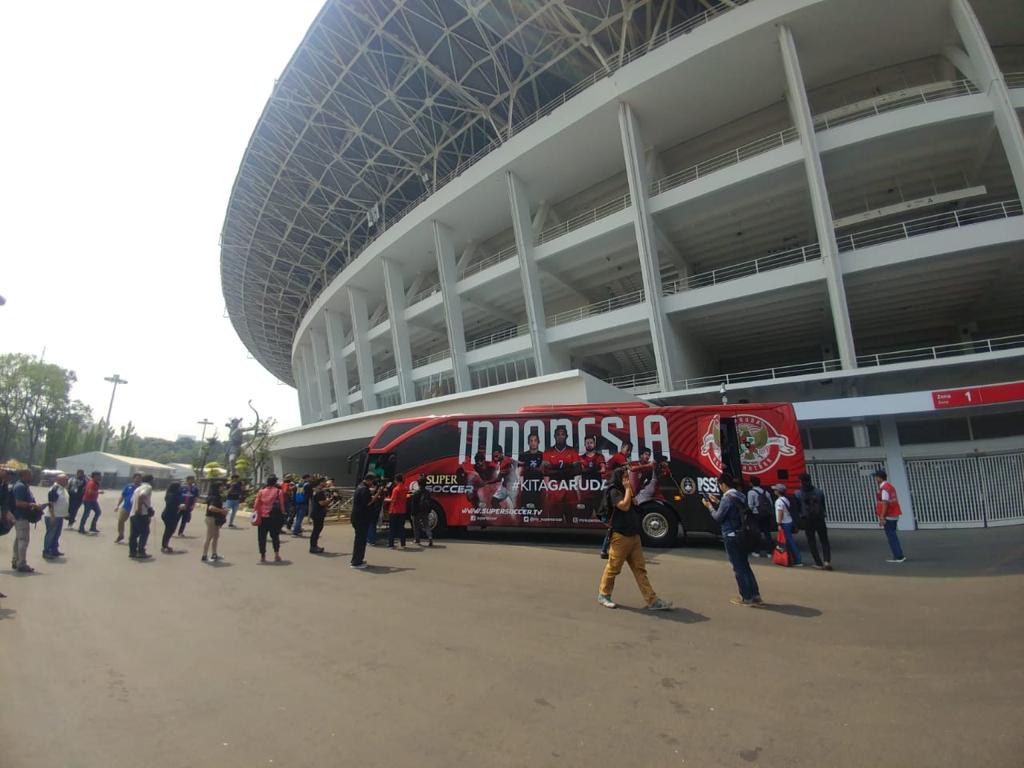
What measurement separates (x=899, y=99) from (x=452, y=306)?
19.6 m

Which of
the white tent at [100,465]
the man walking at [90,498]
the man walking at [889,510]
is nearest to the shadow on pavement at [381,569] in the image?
the man walking at [889,510]

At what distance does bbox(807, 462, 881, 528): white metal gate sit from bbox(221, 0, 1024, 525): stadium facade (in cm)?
6

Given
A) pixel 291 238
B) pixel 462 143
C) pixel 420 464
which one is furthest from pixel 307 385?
pixel 420 464

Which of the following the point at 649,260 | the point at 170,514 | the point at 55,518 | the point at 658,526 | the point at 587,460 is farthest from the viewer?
the point at 649,260

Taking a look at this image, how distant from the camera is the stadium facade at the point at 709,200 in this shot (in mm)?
14719

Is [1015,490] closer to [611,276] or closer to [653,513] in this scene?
[653,513]

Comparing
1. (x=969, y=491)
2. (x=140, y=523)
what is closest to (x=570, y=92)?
(x=969, y=491)

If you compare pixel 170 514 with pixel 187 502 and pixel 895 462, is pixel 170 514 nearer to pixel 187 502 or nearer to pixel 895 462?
pixel 187 502

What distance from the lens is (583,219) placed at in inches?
952

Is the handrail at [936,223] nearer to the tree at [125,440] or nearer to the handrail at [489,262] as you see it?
the handrail at [489,262]

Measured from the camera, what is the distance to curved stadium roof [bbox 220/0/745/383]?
64.5ft

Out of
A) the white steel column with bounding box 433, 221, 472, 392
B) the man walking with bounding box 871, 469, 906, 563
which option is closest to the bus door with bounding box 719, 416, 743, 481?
the man walking with bounding box 871, 469, 906, 563

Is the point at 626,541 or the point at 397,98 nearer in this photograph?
the point at 626,541

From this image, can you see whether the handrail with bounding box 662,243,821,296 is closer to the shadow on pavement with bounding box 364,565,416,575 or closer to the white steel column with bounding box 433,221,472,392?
the white steel column with bounding box 433,221,472,392
